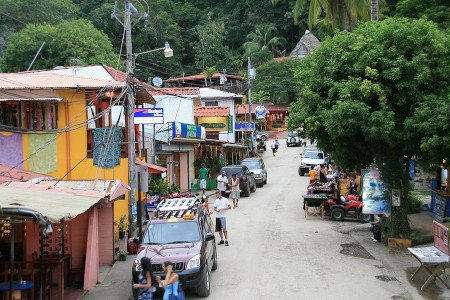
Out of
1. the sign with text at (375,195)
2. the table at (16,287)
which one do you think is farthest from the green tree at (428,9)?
the table at (16,287)

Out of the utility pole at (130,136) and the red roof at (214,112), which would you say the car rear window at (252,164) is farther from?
the utility pole at (130,136)

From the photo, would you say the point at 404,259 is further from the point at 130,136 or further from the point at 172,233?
the point at 130,136

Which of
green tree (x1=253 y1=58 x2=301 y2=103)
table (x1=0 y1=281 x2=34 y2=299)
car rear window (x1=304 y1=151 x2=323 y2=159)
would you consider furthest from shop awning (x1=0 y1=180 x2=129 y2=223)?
green tree (x1=253 y1=58 x2=301 y2=103)

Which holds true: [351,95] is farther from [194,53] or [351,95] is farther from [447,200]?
[194,53]

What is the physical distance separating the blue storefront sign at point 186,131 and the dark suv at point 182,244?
16.1 metres

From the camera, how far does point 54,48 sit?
54.5m

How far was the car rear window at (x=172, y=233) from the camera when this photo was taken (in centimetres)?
1419

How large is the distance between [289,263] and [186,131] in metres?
19.1

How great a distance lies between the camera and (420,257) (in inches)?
550

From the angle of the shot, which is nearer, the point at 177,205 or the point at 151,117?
the point at 177,205

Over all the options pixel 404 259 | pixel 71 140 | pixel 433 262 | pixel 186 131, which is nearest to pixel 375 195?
pixel 404 259

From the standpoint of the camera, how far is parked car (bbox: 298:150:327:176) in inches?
1731

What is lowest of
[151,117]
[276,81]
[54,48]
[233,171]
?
[233,171]

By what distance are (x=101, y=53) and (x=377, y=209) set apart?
4125cm
